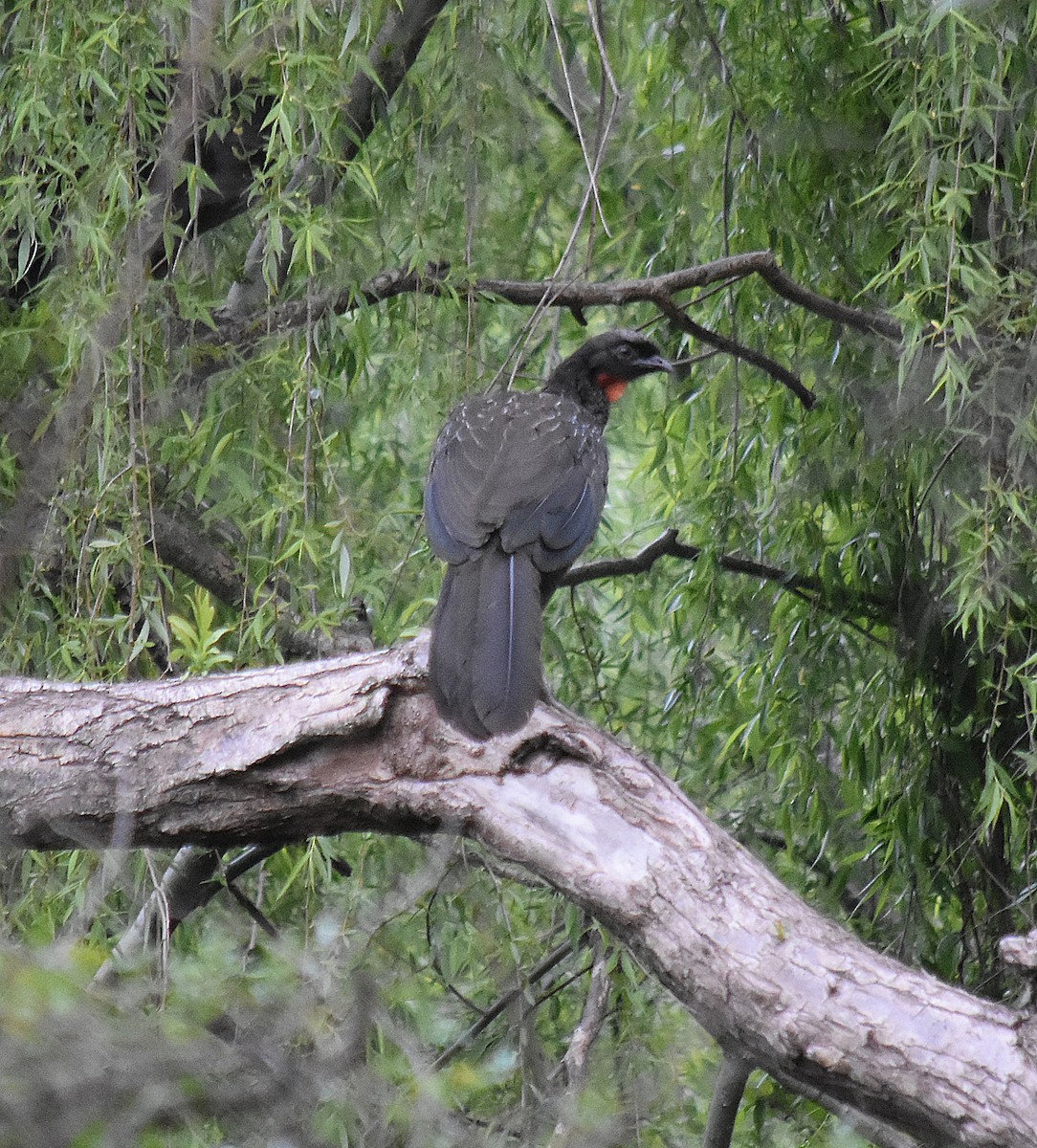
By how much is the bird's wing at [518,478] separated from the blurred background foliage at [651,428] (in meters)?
0.16

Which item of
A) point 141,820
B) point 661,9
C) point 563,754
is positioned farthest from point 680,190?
point 141,820

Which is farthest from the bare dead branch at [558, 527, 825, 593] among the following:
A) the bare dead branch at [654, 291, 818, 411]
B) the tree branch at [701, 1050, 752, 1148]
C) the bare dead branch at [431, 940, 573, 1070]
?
the tree branch at [701, 1050, 752, 1148]

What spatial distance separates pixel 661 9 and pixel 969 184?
103 cm

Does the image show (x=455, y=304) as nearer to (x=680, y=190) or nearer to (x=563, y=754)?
(x=680, y=190)

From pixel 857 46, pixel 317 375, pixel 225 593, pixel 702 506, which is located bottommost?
pixel 225 593

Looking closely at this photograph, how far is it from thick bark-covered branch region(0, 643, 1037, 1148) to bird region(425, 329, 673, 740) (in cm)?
7

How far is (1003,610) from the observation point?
3186mm

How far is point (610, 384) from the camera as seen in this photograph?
4367mm

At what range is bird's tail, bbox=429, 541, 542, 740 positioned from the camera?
2670 mm

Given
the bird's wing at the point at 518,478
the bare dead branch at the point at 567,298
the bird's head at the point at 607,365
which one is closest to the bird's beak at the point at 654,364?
the bird's head at the point at 607,365

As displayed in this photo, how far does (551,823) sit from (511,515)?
96 centimetres

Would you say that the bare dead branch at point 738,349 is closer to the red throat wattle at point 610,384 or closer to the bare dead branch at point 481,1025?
the red throat wattle at point 610,384

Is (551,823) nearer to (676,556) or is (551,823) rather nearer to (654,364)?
(676,556)

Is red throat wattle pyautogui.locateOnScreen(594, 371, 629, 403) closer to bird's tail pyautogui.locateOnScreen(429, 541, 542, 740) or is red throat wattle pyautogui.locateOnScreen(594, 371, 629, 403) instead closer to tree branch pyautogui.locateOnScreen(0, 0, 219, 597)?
bird's tail pyautogui.locateOnScreen(429, 541, 542, 740)
